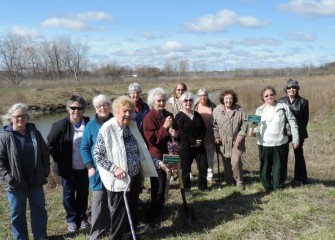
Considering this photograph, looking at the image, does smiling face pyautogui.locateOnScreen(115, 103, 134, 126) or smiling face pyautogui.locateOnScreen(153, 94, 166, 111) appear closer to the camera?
smiling face pyautogui.locateOnScreen(115, 103, 134, 126)

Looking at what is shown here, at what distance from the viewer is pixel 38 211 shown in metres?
4.78

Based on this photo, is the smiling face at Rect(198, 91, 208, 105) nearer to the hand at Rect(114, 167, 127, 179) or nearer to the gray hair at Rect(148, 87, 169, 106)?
the gray hair at Rect(148, 87, 169, 106)

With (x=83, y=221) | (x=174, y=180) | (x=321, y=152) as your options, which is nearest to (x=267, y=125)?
(x=174, y=180)

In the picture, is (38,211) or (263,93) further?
(263,93)

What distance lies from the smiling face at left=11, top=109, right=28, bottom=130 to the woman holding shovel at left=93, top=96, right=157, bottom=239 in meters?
1.05

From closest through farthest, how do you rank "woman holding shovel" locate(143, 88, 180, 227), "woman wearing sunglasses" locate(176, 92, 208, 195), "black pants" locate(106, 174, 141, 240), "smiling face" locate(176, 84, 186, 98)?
"black pants" locate(106, 174, 141, 240) < "woman holding shovel" locate(143, 88, 180, 227) < "woman wearing sunglasses" locate(176, 92, 208, 195) < "smiling face" locate(176, 84, 186, 98)

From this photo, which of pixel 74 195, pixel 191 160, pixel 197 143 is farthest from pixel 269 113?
pixel 74 195

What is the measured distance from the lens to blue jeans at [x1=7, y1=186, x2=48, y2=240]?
4.56 m

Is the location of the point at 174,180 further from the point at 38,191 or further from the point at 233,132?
the point at 38,191

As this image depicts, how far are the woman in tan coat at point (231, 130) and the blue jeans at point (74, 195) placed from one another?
2401 mm

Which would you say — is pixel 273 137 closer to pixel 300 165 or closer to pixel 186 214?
pixel 300 165

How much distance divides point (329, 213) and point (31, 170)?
3.89m

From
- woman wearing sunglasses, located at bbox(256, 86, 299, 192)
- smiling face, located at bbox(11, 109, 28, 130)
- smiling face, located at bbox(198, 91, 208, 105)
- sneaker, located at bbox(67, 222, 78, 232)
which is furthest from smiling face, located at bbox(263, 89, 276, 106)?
smiling face, located at bbox(11, 109, 28, 130)

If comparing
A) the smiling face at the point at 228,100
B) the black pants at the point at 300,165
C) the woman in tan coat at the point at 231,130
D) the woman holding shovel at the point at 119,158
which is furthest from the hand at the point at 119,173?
the black pants at the point at 300,165
